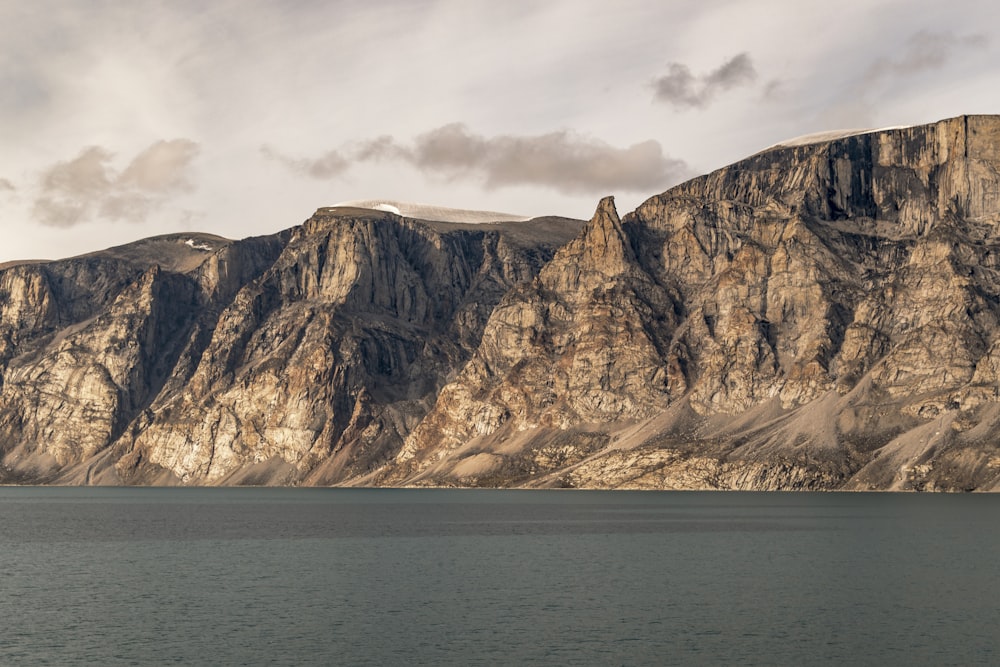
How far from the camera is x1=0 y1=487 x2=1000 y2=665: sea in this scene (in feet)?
245

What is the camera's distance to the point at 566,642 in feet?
254

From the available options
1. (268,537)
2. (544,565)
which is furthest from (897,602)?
(268,537)

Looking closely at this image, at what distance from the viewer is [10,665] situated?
2768 inches

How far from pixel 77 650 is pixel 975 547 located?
105 metres

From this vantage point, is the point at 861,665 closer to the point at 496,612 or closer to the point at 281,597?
the point at 496,612

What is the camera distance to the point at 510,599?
319ft

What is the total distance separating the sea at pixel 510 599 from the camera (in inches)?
2940

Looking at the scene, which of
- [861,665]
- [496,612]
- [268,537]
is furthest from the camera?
[268,537]

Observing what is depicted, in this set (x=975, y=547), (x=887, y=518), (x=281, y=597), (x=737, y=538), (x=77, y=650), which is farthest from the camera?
(x=887, y=518)

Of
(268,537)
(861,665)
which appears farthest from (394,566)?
(861,665)

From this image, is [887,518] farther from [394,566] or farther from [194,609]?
[194,609]

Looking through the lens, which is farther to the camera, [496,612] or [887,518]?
[887,518]

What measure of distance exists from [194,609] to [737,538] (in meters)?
85.2

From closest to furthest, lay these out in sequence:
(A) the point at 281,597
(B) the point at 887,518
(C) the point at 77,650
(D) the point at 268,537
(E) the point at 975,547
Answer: (C) the point at 77,650, (A) the point at 281,597, (E) the point at 975,547, (D) the point at 268,537, (B) the point at 887,518
